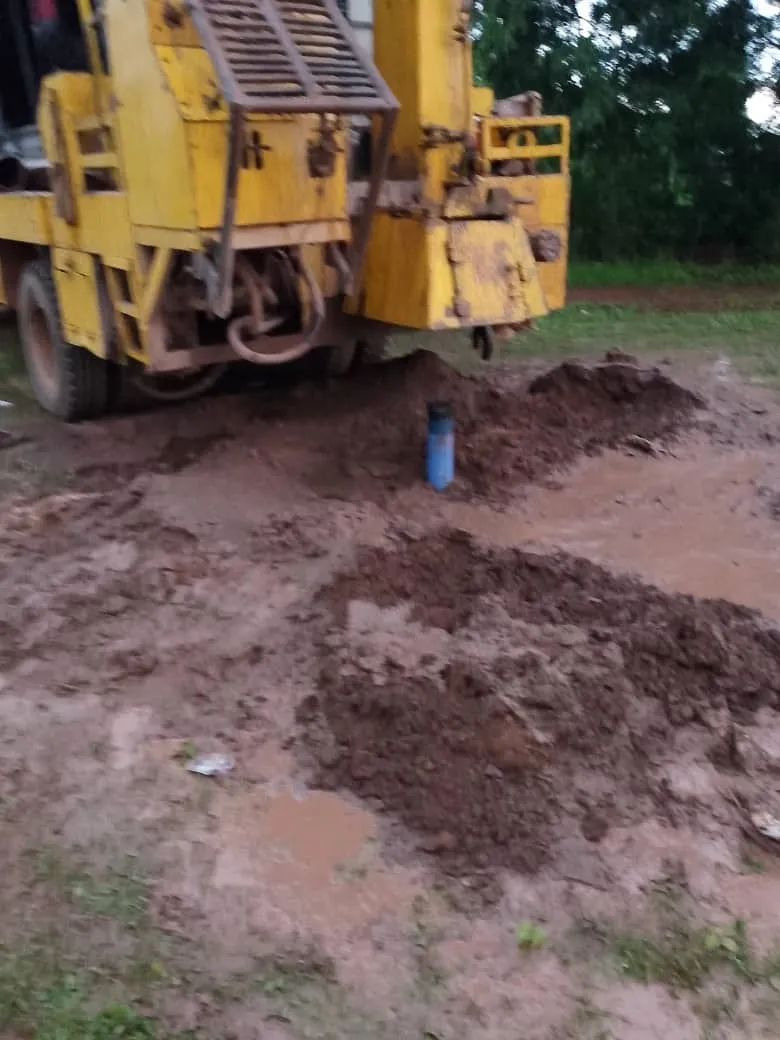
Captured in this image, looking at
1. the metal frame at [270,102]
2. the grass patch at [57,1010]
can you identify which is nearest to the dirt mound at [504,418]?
the metal frame at [270,102]

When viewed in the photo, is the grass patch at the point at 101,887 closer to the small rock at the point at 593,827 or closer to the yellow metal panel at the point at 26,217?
the small rock at the point at 593,827

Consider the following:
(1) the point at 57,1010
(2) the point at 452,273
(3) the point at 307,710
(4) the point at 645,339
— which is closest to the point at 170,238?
(2) the point at 452,273

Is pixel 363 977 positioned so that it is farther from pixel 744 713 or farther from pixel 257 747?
pixel 744 713

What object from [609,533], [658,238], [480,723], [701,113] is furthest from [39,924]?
[658,238]

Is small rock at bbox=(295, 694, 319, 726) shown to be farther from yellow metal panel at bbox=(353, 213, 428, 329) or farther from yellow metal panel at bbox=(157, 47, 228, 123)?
yellow metal panel at bbox=(157, 47, 228, 123)

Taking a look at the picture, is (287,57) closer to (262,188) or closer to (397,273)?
(262,188)

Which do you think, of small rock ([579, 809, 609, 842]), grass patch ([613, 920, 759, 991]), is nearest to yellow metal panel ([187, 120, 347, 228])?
small rock ([579, 809, 609, 842])

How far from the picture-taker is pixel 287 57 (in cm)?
379

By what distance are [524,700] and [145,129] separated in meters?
2.73

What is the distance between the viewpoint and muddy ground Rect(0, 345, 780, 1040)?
92.6 inches

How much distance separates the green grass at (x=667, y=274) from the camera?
12.5 m

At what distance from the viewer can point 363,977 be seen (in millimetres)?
2342

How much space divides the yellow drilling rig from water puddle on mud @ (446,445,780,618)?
86 cm

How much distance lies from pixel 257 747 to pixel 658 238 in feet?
41.3
